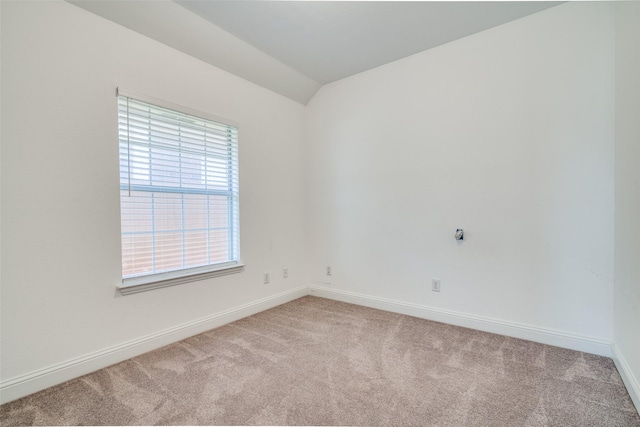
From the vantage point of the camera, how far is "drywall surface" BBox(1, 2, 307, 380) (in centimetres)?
168

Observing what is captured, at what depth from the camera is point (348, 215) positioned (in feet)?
11.1

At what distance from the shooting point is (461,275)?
268 centimetres

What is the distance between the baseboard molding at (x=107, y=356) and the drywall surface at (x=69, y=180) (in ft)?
0.14

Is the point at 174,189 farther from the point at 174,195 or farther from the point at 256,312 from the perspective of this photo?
the point at 256,312

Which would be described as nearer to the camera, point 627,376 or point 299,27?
point 627,376

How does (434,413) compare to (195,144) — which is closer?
(434,413)

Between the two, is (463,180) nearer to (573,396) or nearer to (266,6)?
(573,396)

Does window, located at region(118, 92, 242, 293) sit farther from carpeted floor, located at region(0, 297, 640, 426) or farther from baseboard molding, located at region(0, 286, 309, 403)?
carpeted floor, located at region(0, 297, 640, 426)

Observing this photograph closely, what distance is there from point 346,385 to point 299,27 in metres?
2.71

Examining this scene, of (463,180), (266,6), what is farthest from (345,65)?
(463,180)

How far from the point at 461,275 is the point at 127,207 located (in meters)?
2.85

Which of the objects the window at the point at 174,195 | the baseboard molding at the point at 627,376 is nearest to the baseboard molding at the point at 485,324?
the baseboard molding at the point at 627,376

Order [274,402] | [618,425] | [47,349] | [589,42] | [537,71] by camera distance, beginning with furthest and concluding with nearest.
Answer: [537,71] < [589,42] < [47,349] < [274,402] < [618,425]

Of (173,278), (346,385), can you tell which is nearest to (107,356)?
(173,278)
